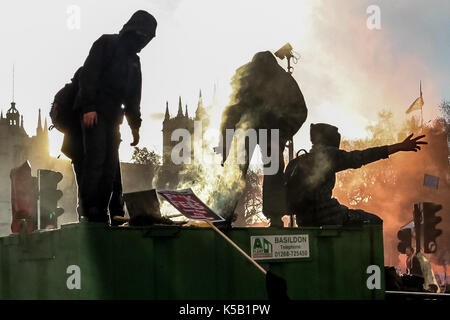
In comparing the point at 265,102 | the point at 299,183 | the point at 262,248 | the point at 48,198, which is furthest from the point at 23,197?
the point at 262,248

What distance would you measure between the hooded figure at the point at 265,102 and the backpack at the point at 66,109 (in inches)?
89.0

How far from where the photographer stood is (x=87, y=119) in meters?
6.48

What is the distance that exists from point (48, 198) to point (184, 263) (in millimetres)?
6993

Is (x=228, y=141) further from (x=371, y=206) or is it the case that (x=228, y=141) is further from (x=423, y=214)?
(x=371, y=206)

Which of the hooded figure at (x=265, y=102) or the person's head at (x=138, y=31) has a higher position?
the person's head at (x=138, y=31)

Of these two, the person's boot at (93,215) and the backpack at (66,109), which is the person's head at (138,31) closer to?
the backpack at (66,109)

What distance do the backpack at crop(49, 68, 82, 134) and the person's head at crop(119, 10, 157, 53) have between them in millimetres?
654

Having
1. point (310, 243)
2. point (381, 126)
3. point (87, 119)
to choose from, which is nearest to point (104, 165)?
point (87, 119)

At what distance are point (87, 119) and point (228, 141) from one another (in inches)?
99.7

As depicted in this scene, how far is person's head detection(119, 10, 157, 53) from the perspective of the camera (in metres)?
6.80

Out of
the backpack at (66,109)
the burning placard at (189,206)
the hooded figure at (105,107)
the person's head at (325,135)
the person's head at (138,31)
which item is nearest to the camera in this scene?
the burning placard at (189,206)

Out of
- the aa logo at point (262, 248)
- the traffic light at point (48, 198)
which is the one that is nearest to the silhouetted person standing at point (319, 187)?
the aa logo at point (262, 248)

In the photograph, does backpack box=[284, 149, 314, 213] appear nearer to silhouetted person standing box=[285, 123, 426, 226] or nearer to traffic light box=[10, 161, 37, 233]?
silhouetted person standing box=[285, 123, 426, 226]

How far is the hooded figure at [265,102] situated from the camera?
28.5 feet
